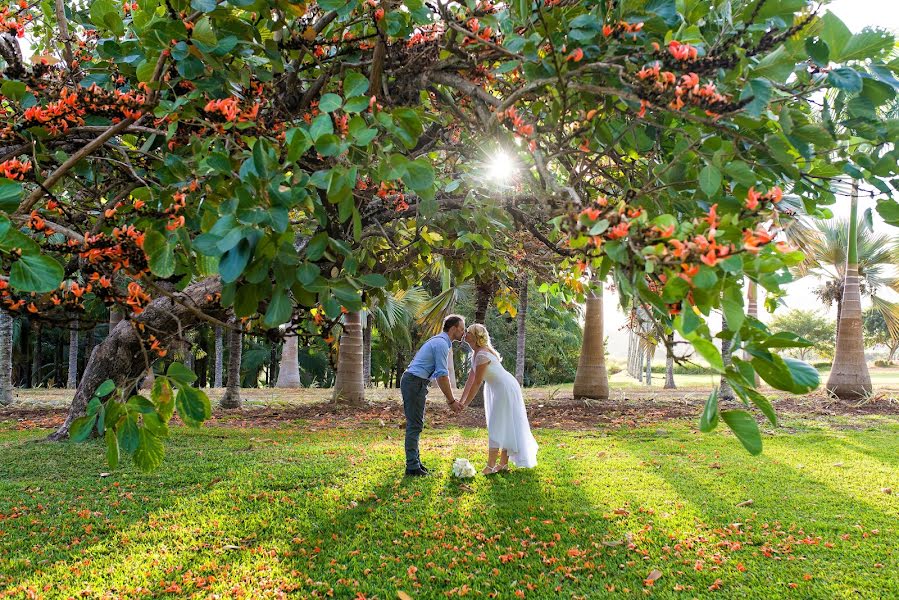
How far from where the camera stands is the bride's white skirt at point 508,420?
21.3ft

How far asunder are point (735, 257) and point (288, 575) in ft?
11.8

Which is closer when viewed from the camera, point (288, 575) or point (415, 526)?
point (288, 575)

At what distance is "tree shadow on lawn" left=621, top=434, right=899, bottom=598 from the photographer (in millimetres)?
4023

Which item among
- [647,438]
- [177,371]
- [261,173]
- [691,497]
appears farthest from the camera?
[647,438]

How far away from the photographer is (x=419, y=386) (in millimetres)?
6562

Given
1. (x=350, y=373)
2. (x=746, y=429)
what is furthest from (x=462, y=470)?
(x=350, y=373)

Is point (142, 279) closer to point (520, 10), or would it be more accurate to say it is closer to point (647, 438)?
point (520, 10)

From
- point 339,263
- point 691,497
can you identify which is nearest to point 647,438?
point 691,497

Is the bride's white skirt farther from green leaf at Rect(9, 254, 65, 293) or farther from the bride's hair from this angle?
green leaf at Rect(9, 254, 65, 293)

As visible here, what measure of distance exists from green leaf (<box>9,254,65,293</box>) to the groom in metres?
4.83

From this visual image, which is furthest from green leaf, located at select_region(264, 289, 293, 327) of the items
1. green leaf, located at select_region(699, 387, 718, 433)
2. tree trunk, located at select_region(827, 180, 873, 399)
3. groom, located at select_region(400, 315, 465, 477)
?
tree trunk, located at select_region(827, 180, 873, 399)

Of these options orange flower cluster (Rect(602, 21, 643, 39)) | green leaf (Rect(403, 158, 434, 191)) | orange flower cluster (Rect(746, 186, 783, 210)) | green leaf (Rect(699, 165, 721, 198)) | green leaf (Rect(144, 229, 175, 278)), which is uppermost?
orange flower cluster (Rect(602, 21, 643, 39))

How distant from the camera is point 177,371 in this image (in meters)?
2.02

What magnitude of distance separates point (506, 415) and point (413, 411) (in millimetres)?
996
